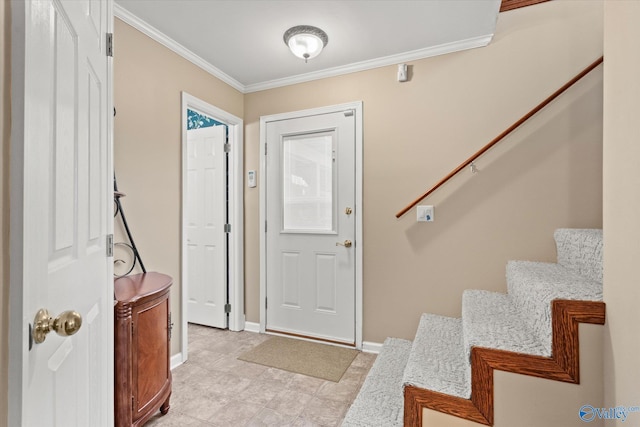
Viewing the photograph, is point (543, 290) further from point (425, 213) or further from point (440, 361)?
point (425, 213)

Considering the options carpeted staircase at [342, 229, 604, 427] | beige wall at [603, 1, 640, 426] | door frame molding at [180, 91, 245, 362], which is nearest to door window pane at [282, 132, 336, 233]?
door frame molding at [180, 91, 245, 362]

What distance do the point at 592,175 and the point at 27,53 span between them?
2.81m

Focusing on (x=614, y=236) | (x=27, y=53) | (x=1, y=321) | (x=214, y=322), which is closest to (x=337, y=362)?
(x=214, y=322)

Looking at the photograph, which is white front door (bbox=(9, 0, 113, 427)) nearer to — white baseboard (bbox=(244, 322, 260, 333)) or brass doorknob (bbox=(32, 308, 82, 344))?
brass doorknob (bbox=(32, 308, 82, 344))

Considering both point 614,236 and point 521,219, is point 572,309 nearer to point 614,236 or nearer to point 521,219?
point 614,236

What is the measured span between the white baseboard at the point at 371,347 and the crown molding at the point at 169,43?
9.03 ft

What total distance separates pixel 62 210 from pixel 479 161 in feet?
8.05

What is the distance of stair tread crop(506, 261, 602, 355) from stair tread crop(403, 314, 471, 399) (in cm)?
38

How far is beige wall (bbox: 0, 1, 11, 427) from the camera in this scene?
0.56m

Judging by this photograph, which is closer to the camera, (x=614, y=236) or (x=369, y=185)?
(x=614, y=236)

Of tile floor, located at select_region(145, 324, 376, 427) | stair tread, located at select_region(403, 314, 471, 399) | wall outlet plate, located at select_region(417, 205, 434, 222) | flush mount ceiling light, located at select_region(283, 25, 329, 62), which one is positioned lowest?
tile floor, located at select_region(145, 324, 376, 427)

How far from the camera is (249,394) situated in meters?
2.03

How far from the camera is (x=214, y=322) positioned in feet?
10.4
